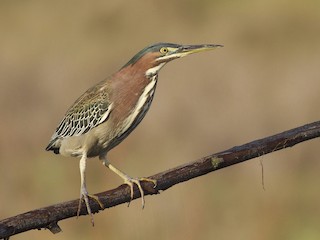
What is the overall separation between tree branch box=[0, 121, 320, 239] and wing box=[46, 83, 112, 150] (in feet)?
1.53

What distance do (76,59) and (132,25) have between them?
1.65 metres

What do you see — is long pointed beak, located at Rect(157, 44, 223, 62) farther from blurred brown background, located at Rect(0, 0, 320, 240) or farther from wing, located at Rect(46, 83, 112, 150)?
blurred brown background, located at Rect(0, 0, 320, 240)

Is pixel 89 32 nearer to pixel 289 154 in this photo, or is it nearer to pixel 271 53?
pixel 271 53

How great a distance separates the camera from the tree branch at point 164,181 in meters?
3.17

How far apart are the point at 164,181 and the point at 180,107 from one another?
5.40m

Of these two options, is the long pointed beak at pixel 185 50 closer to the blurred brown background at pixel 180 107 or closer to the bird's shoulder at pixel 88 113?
the bird's shoulder at pixel 88 113

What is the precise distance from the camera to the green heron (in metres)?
4.09

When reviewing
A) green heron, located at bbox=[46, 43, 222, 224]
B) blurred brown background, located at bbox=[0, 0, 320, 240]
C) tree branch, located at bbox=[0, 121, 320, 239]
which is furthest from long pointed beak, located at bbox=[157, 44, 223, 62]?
blurred brown background, located at bbox=[0, 0, 320, 240]

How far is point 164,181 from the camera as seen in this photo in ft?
11.6

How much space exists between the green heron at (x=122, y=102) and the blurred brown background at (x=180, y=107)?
122cm

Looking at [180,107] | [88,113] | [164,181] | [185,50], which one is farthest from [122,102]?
[180,107]

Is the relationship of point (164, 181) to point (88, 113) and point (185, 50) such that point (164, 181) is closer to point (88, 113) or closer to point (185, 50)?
point (185, 50)

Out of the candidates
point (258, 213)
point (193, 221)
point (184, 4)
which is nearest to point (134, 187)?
point (193, 221)

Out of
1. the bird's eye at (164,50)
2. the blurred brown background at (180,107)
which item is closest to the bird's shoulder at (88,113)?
the bird's eye at (164,50)
